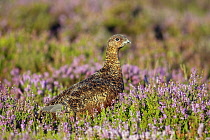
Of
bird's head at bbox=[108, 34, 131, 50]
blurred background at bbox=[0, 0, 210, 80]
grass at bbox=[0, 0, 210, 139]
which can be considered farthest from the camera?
blurred background at bbox=[0, 0, 210, 80]

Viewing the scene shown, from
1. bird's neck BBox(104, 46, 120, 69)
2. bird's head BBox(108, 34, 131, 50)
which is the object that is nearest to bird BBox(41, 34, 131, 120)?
bird's neck BBox(104, 46, 120, 69)

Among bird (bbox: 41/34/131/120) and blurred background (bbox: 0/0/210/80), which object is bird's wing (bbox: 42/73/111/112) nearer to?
bird (bbox: 41/34/131/120)

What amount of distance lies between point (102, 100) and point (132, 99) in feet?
1.22

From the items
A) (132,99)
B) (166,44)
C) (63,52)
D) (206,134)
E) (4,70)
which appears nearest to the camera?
(206,134)

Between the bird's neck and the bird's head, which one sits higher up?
the bird's head

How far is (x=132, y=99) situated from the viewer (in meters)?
3.90

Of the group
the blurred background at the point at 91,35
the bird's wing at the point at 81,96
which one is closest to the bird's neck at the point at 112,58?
the bird's wing at the point at 81,96

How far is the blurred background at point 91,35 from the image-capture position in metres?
7.19

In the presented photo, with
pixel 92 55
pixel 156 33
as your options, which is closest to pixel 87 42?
pixel 92 55

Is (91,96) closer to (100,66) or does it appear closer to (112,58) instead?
(112,58)

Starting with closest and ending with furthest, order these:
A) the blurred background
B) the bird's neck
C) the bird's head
→ the bird's neck, the bird's head, the blurred background

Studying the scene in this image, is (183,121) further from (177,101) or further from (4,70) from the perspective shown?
(4,70)

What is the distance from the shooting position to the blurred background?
7191mm

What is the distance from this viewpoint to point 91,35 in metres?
9.45
